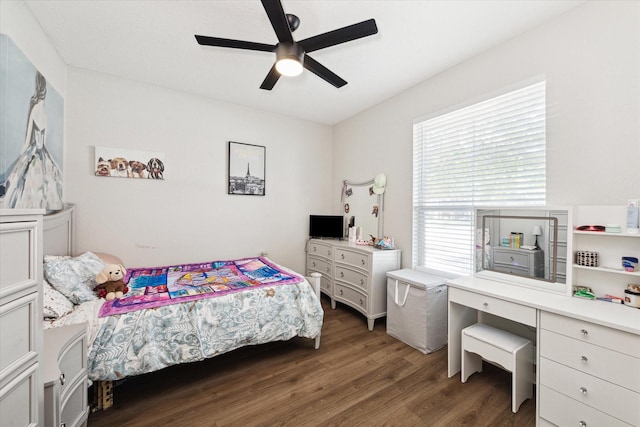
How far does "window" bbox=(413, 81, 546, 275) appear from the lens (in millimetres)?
2080

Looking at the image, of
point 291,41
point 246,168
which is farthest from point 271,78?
point 246,168

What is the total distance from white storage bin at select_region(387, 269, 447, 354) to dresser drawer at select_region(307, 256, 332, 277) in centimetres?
114

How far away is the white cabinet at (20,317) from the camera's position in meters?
0.80

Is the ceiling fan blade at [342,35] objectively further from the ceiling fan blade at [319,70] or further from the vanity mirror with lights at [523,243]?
the vanity mirror with lights at [523,243]

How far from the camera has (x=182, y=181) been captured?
3.25m

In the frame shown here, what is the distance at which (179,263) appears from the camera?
3.26 m

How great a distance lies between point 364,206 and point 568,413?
106 inches

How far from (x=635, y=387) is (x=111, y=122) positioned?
14.8ft

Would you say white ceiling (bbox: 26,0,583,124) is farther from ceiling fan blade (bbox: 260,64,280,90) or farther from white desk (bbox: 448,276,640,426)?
white desk (bbox: 448,276,640,426)

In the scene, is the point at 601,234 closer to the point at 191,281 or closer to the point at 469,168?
the point at 469,168

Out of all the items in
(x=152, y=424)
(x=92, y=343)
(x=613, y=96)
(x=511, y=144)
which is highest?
(x=613, y=96)

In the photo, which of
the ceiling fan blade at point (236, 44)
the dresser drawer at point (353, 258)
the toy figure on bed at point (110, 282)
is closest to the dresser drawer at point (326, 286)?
the dresser drawer at point (353, 258)

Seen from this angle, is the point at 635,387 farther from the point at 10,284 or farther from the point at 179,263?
the point at 179,263

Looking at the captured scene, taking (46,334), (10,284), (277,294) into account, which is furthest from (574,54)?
(46,334)
